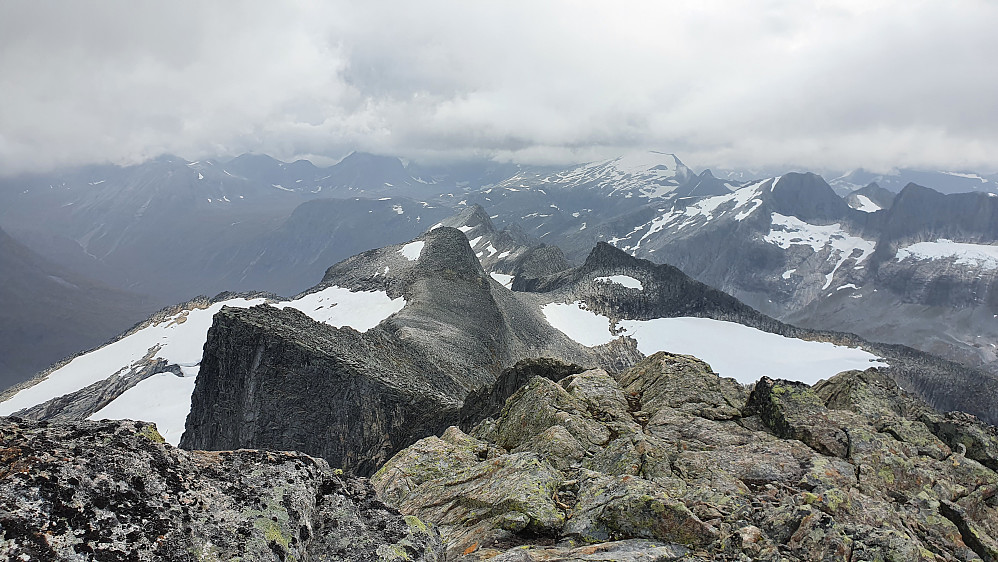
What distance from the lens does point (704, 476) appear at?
47.9 feet

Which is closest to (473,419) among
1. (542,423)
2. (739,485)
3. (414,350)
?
(542,423)

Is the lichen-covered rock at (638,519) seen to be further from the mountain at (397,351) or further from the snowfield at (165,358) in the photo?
the snowfield at (165,358)

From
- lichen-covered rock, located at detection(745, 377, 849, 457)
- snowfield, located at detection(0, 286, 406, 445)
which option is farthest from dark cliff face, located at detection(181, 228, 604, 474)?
snowfield, located at detection(0, 286, 406, 445)

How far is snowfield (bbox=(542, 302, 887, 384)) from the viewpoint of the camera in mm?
88812

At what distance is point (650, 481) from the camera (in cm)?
1133

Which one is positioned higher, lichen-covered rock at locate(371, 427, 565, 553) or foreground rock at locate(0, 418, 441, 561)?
foreground rock at locate(0, 418, 441, 561)

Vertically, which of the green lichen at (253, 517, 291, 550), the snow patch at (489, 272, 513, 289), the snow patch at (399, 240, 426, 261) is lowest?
the snow patch at (489, 272, 513, 289)

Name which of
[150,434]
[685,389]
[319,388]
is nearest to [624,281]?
[319,388]

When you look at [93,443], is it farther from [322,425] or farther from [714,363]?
[714,363]

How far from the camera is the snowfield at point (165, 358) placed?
59969mm

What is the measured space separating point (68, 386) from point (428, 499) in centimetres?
8998

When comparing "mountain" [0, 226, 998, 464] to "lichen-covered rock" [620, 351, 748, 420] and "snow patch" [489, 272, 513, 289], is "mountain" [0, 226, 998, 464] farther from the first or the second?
"lichen-covered rock" [620, 351, 748, 420]

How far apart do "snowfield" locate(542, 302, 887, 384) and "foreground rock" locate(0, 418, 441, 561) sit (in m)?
88.7

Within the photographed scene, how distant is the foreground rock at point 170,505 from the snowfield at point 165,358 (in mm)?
56691
